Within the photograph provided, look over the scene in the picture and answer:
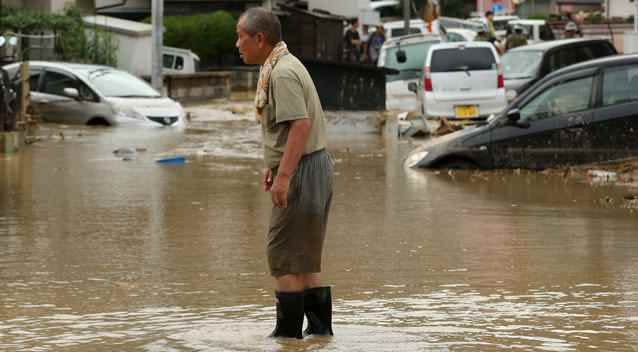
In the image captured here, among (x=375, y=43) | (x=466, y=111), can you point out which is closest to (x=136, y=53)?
(x=375, y=43)

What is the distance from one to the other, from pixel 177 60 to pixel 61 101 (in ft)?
43.1

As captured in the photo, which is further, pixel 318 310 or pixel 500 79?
pixel 500 79

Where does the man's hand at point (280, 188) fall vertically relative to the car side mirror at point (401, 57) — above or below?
below

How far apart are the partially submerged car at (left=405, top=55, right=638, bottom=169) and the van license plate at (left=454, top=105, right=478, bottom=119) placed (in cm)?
823

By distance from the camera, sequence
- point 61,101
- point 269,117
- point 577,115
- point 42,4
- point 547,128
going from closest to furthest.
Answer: point 269,117 < point 577,115 < point 547,128 < point 61,101 < point 42,4

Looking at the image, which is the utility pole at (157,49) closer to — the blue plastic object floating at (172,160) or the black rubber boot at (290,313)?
the blue plastic object floating at (172,160)

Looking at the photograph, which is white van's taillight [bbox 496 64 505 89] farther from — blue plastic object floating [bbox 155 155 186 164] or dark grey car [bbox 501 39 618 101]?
blue plastic object floating [bbox 155 155 186 164]

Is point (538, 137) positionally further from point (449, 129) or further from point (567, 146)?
point (449, 129)

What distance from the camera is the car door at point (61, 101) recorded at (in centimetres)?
2753

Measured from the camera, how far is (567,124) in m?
17.6

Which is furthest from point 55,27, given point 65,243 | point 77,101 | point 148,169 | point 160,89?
point 65,243

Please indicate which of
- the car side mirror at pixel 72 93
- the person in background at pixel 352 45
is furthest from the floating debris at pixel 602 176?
the person in background at pixel 352 45

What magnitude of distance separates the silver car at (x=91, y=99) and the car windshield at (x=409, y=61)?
16.7ft

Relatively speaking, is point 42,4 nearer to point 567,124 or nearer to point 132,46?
point 132,46
